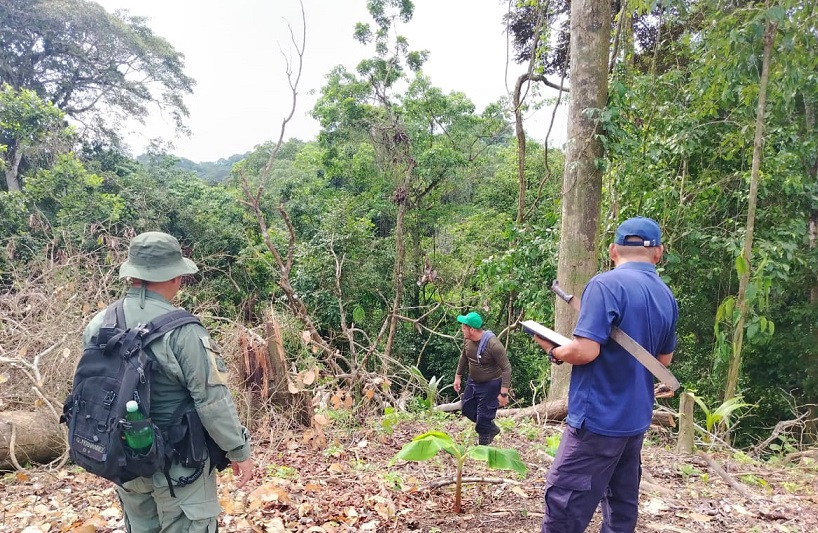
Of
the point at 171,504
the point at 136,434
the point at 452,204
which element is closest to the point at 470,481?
the point at 171,504

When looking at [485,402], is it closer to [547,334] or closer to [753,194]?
[547,334]

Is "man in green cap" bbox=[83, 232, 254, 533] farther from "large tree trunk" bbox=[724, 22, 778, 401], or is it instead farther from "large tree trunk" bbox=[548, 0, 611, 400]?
"large tree trunk" bbox=[724, 22, 778, 401]

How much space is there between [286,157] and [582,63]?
28.2m

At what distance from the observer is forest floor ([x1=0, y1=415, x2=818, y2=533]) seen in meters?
3.04

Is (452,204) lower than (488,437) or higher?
higher

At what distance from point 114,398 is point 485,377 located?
3729 mm

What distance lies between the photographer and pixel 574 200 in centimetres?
529

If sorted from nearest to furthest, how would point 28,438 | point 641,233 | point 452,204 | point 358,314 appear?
1. point 641,233
2. point 28,438
3. point 358,314
4. point 452,204

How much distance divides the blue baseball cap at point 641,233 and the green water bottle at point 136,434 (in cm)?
218

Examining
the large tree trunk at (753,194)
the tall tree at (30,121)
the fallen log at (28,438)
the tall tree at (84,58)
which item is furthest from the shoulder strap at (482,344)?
the tall tree at (84,58)

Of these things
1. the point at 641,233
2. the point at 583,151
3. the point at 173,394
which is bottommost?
the point at 173,394

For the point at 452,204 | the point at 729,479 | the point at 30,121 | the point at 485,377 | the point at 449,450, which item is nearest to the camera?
the point at 449,450

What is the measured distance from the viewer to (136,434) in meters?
1.93

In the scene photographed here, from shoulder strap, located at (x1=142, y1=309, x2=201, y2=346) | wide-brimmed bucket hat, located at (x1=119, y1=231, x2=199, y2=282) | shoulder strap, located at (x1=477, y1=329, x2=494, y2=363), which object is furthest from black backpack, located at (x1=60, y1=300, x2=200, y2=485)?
shoulder strap, located at (x1=477, y1=329, x2=494, y2=363)
